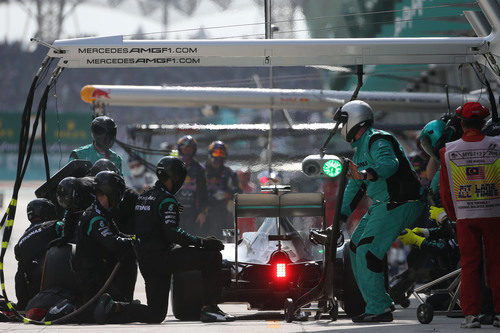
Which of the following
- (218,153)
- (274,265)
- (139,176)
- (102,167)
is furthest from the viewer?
(139,176)

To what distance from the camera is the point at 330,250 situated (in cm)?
912

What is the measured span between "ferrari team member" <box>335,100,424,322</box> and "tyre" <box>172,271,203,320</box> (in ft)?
5.08

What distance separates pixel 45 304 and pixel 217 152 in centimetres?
613

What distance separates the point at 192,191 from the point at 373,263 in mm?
6173

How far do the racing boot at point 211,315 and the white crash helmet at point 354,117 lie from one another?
2055 mm

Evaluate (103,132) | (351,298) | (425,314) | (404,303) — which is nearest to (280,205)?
(351,298)

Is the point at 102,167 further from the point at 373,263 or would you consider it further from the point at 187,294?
the point at 373,263

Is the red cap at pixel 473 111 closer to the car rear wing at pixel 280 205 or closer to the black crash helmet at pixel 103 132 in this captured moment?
the car rear wing at pixel 280 205

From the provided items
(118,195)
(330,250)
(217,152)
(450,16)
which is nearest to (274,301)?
(330,250)

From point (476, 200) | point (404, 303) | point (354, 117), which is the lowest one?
point (404, 303)

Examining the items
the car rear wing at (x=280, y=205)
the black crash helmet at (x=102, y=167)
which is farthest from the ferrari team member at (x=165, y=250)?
the black crash helmet at (x=102, y=167)

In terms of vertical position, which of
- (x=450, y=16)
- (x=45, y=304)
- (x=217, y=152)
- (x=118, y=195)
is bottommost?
(x=45, y=304)

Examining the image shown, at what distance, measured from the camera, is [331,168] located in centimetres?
830

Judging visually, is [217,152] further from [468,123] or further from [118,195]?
[468,123]
